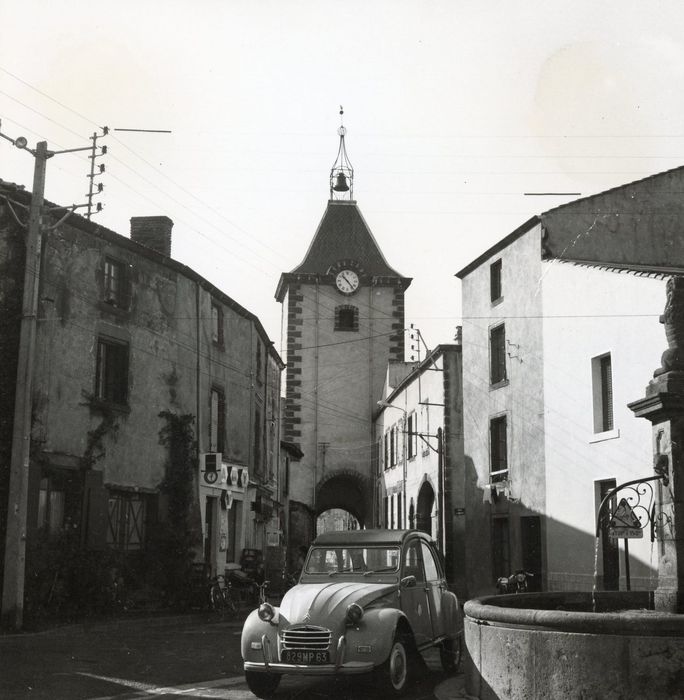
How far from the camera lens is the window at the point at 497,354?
1150 inches

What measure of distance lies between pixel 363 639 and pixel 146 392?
1486cm

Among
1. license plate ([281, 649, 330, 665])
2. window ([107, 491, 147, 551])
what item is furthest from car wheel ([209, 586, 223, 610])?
license plate ([281, 649, 330, 665])

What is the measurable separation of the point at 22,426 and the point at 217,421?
10.6 meters

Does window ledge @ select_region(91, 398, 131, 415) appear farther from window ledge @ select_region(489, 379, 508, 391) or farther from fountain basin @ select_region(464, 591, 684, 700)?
fountain basin @ select_region(464, 591, 684, 700)

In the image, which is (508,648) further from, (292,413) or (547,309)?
(292,413)

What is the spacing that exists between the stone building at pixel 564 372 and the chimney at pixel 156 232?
1021 cm

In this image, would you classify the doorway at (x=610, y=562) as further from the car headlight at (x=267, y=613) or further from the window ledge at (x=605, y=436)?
the car headlight at (x=267, y=613)

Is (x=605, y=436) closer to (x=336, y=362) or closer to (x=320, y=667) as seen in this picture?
(x=320, y=667)

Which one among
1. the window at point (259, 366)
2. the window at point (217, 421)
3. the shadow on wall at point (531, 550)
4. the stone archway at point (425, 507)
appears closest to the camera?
the shadow on wall at point (531, 550)

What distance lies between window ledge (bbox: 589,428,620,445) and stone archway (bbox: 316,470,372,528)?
28.3m

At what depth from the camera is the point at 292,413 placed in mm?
49281

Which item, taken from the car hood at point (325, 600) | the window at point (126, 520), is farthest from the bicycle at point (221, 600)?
the car hood at point (325, 600)

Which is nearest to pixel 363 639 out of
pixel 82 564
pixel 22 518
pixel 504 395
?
pixel 22 518

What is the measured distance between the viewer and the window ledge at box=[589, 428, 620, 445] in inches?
866
